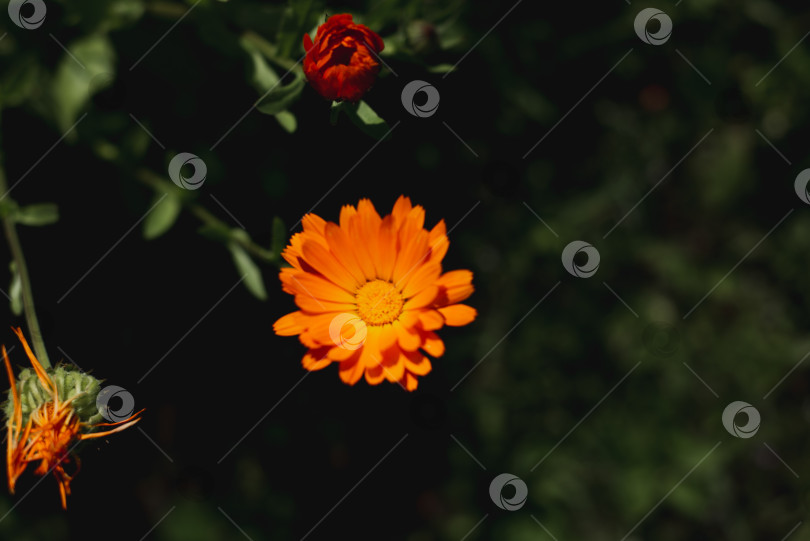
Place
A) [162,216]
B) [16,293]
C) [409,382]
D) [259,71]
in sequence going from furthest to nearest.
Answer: [162,216]
[259,71]
[16,293]
[409,382]

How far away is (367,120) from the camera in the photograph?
1.58 m

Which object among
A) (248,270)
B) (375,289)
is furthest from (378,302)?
(248,270)

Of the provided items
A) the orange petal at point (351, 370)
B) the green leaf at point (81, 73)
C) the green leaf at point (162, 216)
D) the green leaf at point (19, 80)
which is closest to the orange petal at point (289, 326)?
the orange petal at point (351, 370)

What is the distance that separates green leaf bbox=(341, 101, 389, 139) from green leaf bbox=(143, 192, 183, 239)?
0.72 m

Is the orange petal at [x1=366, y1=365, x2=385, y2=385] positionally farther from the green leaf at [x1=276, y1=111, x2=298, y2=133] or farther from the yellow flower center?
the green leaf at [x1=276, y1=111, x2=298, y2=133]

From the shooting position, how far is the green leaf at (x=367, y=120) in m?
1.58

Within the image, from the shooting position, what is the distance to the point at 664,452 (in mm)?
2941

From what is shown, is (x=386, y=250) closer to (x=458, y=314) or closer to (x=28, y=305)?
(x=458, y=314)

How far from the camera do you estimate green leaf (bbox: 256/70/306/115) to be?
5.44ft

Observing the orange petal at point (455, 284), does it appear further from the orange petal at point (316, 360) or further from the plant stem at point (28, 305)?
the plant stem at point (28, 305)

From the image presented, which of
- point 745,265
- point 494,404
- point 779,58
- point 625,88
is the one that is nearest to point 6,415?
point 494,404

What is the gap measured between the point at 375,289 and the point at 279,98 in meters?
0.51

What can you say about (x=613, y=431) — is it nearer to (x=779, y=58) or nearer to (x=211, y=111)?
(x=779, y=58)

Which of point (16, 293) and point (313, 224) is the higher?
point (313, 224)
